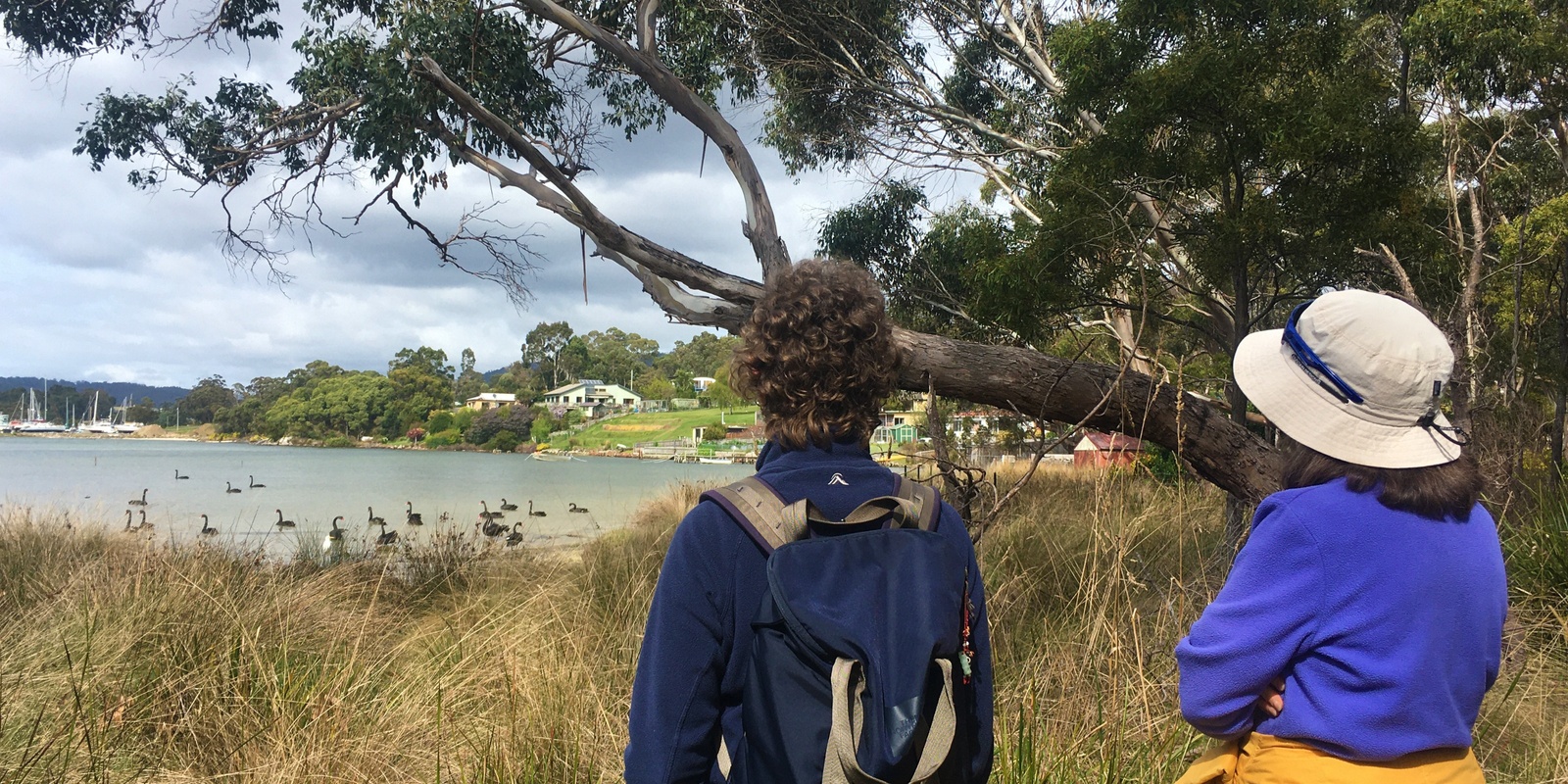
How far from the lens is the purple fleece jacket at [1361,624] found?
4.05 ft

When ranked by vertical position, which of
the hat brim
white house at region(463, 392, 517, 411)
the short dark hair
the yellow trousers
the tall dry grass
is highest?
white house at region(463, 392, 517, 411)

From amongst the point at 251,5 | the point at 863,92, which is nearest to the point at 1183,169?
the point at 863,92

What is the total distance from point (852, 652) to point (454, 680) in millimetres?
2799

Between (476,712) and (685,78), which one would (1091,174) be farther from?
(476,712)

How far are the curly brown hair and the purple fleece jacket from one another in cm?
59

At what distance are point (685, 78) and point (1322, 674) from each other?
794cm

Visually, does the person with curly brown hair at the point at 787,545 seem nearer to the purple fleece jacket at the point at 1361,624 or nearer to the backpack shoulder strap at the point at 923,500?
the backpack shoulder strap at the point at 923,500

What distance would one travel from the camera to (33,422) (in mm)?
96750

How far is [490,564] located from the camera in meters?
7.12

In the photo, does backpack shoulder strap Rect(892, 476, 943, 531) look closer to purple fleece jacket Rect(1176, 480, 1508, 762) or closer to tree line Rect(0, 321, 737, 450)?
purple fleece jacket Rect(1176, 480, 1508, 762)

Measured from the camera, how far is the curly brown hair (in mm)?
1410

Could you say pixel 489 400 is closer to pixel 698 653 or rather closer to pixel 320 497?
pixel 320 497

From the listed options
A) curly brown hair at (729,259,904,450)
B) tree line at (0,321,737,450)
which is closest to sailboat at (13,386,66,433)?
tree line at (0,321,737,450)

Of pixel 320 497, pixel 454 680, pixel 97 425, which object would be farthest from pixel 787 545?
pixel 97 425
